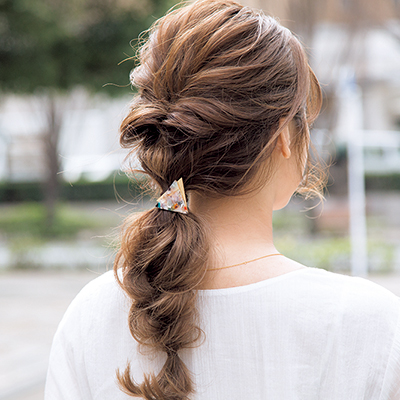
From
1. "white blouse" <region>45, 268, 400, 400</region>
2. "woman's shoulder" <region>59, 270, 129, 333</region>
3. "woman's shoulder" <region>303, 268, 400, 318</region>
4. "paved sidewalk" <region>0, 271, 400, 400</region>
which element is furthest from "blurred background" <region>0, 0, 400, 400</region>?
"woman's shoulder" <region>303, 268, 400, 318</region>

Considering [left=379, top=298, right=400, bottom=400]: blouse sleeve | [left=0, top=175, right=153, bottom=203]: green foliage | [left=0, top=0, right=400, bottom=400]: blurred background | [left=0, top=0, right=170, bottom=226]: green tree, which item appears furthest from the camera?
[left=0, top=175, right=153, bottom=203]: green foliage

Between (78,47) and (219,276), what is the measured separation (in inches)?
280

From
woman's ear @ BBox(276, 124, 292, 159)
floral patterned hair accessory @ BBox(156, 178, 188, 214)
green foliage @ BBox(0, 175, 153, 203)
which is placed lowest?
green foliage @ BBox(0, 175, 153, 203)

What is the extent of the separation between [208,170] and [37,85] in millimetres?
6797

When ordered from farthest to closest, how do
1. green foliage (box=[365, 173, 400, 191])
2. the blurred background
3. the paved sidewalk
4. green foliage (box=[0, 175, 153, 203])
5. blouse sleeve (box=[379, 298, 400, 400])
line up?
green foliage (box=[0, 175, 153, 203])
green foliage (box=[365, 173, 400, 191])
the blurred background
the paved sidewalk
blouse sleeve (box=[379, 298, 400, 400])

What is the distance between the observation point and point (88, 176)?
15609 mm

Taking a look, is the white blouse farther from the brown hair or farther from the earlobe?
the earlobe

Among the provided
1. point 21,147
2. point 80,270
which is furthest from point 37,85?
point 21,147

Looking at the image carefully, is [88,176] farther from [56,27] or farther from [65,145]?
[56,27]

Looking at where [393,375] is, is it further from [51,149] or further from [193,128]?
[51,149]

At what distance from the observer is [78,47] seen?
7.32 meters

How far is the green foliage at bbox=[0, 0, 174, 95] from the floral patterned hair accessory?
19.8ft

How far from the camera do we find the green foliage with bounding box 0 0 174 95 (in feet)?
21.9

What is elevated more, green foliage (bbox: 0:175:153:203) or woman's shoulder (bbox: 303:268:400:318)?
woman's shoulder (bbox: 303:268:400:318)
